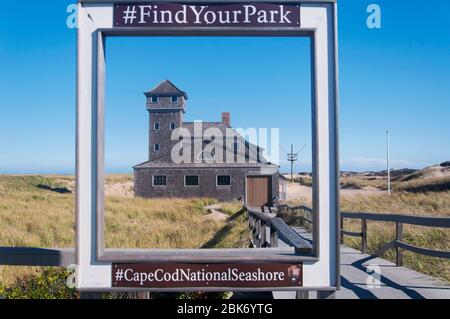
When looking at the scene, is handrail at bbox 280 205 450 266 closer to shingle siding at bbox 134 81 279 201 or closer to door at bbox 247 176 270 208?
door at bbox 247 176 270 208

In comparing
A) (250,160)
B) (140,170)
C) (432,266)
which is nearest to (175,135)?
(140,170)

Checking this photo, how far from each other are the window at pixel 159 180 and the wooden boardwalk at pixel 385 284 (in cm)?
2201

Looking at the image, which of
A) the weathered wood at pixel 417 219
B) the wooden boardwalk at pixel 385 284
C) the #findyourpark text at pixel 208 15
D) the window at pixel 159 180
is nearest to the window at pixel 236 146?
the window at pixel 159 180

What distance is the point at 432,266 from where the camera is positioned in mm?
6277

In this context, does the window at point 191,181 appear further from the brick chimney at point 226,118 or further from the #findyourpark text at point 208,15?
the #findyourpark text at point 208,15

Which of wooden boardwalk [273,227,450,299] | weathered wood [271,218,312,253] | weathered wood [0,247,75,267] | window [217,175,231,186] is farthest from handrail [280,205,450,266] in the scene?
window [217,175,231,186]

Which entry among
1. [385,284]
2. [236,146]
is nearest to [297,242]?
[385,284]

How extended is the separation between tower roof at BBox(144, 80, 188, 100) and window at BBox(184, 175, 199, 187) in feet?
20.6

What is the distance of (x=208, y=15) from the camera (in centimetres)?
301

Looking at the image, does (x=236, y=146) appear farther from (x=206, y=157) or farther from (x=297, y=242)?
(x=297, y=242)
